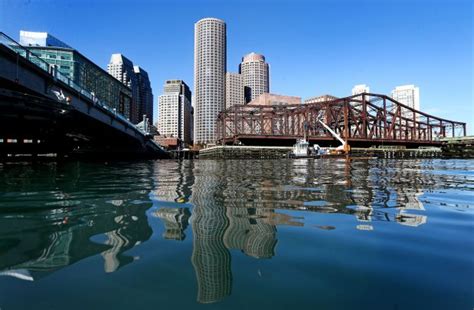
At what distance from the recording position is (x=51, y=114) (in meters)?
31.3

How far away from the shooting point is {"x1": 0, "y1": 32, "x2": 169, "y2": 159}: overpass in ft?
73.0

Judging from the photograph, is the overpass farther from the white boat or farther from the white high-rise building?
the white high-rise building

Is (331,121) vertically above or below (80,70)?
below

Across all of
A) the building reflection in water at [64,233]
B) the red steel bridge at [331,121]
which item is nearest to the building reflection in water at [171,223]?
the building reflection in water at [64,233]

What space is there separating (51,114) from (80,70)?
86.0 m

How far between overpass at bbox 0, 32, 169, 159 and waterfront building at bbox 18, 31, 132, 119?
79.4 feet

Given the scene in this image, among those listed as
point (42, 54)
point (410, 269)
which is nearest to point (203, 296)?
point (410, 269)

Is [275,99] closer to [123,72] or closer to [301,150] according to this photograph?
[301,150]

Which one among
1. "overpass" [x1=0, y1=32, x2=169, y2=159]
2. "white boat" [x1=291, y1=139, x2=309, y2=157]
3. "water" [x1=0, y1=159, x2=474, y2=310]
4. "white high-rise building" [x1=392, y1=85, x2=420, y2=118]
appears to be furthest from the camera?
"white high-rise building" [x1=392, y1=85, x2=420, y2=118]

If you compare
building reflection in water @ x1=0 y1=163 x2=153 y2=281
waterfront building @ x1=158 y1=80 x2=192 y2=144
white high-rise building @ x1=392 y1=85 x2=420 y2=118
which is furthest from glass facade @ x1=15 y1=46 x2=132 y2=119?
white high-rise building @ x1=392 y1=85 x2=420 y2=118

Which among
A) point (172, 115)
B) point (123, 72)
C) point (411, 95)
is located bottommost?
point (172, 115)

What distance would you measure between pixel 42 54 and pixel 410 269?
340 ft

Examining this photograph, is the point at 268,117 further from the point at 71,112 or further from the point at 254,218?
the point at 254,218

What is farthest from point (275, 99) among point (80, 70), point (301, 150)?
point (301, 150)
